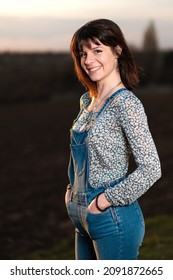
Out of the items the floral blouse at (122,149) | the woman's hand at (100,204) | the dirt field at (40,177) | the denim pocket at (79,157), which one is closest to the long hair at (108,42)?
the floral blouse at (122,149)

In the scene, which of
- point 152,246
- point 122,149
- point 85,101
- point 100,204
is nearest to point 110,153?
point 122,149

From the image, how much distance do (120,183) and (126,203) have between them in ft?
0.22

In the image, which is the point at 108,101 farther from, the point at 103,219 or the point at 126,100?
the point at 103,219

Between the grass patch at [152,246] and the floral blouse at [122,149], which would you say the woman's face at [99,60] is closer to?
the floral blouse at [122,149]

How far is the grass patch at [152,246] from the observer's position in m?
4.84

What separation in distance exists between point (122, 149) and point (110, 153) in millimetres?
49

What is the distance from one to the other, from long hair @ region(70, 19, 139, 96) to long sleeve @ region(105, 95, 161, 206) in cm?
17

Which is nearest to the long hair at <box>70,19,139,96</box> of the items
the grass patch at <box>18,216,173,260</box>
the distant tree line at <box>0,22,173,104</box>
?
the grass patch at <box>18,216,173,260</box>

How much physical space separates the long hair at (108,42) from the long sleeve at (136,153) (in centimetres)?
17

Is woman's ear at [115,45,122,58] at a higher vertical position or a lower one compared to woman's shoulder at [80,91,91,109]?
higher

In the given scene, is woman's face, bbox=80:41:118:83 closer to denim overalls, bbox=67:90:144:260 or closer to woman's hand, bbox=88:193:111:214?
denim overalls, bbox=67:90:144:260

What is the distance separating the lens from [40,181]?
31.1 ft

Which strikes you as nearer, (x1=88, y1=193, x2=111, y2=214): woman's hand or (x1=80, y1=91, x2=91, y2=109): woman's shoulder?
(x1=88, y1=193, x2=111, y2=214): woman's hand

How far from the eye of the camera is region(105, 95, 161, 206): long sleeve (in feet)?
6.53
